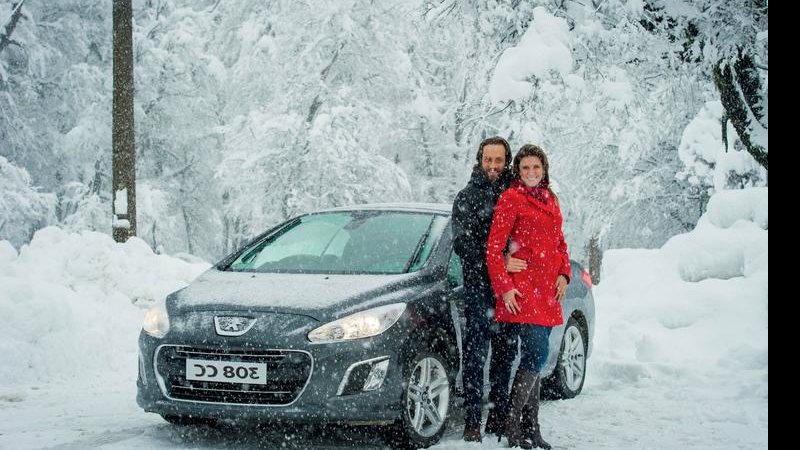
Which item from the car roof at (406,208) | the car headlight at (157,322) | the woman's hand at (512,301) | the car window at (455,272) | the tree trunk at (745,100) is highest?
the tree trunk at (745,100)

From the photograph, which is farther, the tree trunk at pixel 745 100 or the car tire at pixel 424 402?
the tree trunk at pixel 745 100

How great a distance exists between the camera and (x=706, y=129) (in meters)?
22.3

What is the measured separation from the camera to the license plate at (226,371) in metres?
5.08

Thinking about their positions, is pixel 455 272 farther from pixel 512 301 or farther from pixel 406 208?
pixel 512 301

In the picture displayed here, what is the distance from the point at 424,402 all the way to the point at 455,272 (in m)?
0.98

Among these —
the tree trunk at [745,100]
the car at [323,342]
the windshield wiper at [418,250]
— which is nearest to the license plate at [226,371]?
the car at [323,342]

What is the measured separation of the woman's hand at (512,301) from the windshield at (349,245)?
0.75 metres

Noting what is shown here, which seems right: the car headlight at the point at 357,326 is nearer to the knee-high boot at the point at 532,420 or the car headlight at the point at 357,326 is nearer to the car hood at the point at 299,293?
the car hood at the point at 299,293

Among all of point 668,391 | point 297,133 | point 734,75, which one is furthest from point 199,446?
point 297,133

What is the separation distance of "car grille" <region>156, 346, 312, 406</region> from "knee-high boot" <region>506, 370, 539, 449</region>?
125 centimetres

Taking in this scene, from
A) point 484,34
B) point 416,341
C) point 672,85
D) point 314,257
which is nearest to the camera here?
point 416,341

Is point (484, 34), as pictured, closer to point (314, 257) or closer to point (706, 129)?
point (314, 257)

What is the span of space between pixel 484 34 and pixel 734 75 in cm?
247

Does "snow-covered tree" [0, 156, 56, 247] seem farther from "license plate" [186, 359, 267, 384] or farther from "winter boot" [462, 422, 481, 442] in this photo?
"winter boot" [462, 422, 481, 442]
